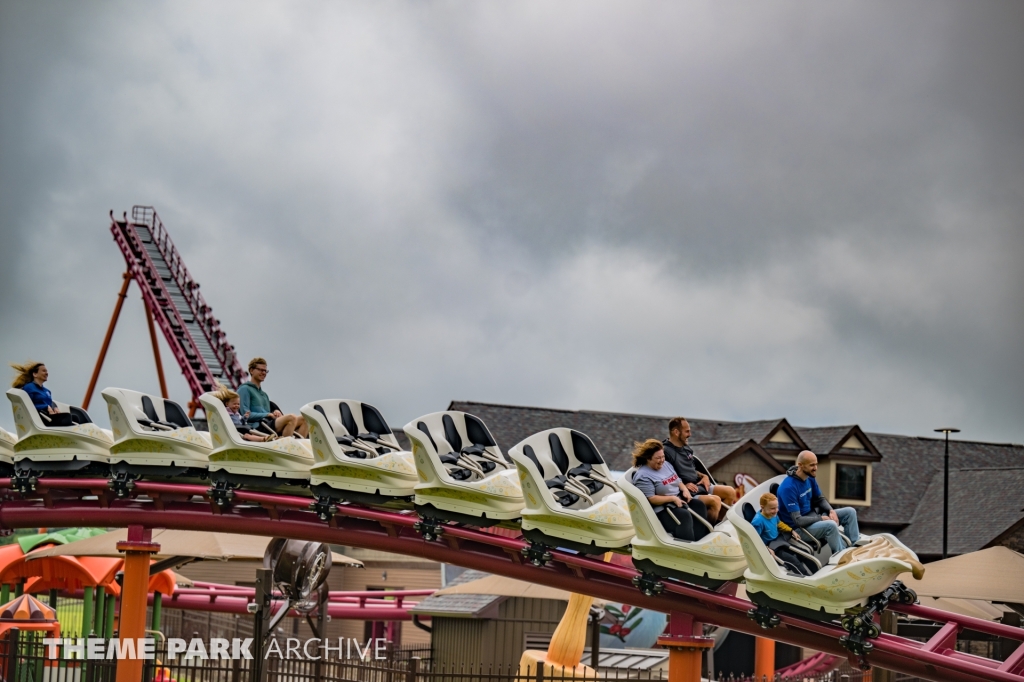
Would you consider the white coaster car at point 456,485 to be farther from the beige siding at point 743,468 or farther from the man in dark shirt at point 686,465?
the beige siding at point 743,468

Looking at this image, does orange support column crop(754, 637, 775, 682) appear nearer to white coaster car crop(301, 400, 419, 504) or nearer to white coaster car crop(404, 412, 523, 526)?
white coaster car crop(404, 412, 523, 526)

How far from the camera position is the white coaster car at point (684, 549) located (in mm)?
9500

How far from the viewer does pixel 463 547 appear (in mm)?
11266

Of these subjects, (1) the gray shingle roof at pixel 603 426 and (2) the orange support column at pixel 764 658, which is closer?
(2) the orange support column at pixel 764 658

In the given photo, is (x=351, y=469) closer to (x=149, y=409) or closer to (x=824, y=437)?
(x=149, y=409)

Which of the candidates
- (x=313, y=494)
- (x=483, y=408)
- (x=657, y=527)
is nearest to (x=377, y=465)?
(x=313, y=494)

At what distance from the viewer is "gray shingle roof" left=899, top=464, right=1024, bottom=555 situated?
23.5 metres

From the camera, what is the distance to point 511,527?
35.2ft

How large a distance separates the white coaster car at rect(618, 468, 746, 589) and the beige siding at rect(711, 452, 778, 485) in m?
14.2

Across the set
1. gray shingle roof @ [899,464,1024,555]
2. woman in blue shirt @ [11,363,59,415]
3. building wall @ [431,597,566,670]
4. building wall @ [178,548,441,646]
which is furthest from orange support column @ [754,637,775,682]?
woman in blue shirt @ [11,363,59,415]

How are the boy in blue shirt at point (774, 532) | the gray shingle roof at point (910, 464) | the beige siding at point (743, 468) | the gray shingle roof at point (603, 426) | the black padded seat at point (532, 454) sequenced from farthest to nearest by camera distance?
the gray shingle roof at point (603, 426) < the gray shingle roof at point (910, 464) < the beige siding at point (743, 468) < the black padded seat at point (532, 454) < the boy in blue shirt at point (774, 532)

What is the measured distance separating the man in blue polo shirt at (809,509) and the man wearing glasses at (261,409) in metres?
4.60

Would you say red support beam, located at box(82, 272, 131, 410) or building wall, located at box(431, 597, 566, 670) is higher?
red support beam, located at box(82, 272, 131, 410)

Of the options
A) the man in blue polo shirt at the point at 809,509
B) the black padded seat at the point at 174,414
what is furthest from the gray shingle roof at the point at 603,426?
the man in blue polo shirt at the point at 809,509
